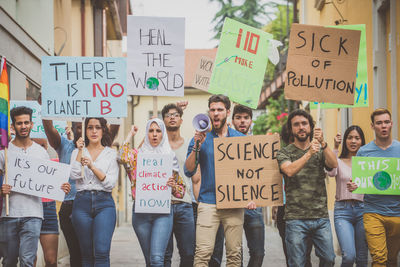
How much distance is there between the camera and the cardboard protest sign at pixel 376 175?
655cm

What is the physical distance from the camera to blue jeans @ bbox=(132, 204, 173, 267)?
6227 mm

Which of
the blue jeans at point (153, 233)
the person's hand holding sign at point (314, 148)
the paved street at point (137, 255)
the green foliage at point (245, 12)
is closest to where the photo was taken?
the person's hand holding sign at point (314, 148)

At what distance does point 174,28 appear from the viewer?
7137mm

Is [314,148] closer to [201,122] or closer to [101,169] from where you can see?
[201,122]

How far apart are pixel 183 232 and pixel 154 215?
41cm

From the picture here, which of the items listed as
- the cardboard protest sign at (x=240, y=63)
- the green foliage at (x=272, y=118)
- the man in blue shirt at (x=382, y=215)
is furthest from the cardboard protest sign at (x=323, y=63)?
the green foliage at (x=272, y=118)

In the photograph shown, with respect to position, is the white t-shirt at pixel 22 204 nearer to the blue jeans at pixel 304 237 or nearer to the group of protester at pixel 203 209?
the group of protester at pixel 203 209

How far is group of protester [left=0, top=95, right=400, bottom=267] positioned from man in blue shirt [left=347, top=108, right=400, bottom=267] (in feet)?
0.03

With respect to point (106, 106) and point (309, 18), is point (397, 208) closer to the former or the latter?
point (106, 106)

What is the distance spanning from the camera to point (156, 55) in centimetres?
708

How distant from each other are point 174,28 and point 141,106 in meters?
27.1

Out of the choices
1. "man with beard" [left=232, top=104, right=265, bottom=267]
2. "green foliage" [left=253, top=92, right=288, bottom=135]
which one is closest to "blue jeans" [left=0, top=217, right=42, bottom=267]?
"man with beard" [left=232, top=104, right=265, bottom=267]

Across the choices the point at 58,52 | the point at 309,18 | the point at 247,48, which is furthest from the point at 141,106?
the point at 247,48

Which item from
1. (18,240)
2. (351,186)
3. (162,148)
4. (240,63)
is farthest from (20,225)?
(351,186)
